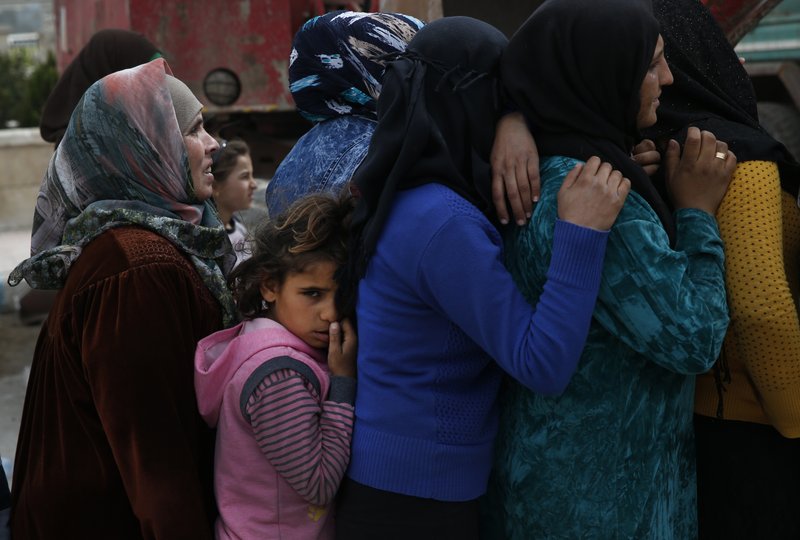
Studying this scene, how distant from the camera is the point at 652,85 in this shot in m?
1.62

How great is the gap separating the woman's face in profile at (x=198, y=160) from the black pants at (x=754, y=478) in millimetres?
1225

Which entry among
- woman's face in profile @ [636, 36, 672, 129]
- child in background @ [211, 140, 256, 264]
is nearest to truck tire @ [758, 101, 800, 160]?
child in background @ [211, 140, 256, 264]

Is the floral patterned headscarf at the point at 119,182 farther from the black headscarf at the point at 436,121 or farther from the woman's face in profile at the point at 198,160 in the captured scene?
the black headscarf at the point at 436,121

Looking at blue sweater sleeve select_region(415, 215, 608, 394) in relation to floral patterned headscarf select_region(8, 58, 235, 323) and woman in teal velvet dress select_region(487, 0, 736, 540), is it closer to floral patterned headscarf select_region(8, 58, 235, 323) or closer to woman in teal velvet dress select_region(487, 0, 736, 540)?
woman in teal velvet dress select_region(487, 0, 736, 540)

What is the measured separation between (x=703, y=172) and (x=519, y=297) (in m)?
0.43

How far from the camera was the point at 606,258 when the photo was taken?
1.50 metres

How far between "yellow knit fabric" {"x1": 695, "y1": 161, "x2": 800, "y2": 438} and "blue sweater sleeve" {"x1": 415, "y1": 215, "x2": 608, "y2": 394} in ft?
1.12

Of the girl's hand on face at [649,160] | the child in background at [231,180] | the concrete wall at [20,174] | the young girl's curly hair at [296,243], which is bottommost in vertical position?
the concrete wall at [20,174]

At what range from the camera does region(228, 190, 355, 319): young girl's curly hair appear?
1795 mm

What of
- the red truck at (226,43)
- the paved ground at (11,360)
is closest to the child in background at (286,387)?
the paved ground at (11,360)

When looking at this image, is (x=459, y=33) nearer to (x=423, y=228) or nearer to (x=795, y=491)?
(x=423, y=228)

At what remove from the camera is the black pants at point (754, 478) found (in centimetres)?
186

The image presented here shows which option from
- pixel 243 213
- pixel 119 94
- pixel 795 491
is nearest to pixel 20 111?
pixel 243 213

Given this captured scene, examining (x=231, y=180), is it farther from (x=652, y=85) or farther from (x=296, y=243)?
(x=652, y=85)
